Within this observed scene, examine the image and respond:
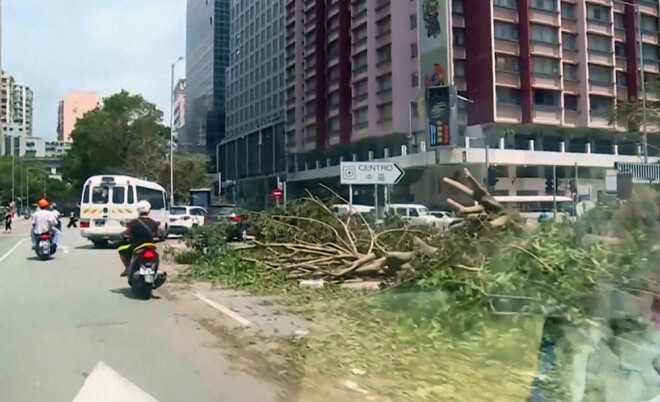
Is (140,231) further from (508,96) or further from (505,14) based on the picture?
(505,14)

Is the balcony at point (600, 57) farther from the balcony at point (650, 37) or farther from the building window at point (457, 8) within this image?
the building window at point (457, 8)

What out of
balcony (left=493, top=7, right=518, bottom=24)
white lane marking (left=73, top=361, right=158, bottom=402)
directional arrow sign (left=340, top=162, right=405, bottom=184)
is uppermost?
balcony (left=493, top=7, right=518, bottom=24)

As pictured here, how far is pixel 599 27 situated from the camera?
4169cm

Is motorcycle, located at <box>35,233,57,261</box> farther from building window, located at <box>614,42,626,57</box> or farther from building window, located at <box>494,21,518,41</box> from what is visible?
building window, located at <box>614,42,626,57</box>

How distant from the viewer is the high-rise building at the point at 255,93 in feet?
195

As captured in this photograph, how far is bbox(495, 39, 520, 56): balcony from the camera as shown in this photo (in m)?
43.6

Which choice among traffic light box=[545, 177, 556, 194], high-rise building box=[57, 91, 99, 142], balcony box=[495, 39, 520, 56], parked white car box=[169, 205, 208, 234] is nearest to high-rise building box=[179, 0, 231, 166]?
high-rise building box=[57, 91, 99, 142]

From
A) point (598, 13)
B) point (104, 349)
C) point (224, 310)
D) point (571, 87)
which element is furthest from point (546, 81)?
point (104, 349)

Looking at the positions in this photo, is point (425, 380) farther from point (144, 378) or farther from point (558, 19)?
point (558, 19)

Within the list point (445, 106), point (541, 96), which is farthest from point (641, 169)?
point (541, 96)

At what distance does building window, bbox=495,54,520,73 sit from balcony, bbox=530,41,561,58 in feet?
5.02

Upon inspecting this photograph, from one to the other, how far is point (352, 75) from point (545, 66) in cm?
1348

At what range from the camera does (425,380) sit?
6543mm

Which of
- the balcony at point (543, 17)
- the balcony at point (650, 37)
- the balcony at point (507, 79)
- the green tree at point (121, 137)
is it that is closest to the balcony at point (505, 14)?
the balcony at point (543, 17)
